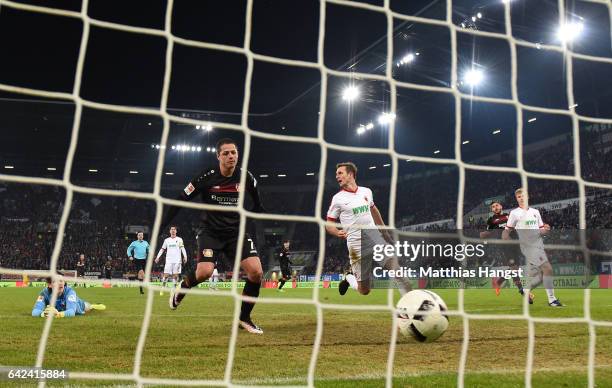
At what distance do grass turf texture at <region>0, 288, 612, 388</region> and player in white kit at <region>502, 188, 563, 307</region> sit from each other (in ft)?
6.42

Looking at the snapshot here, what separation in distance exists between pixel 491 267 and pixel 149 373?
16.6 m

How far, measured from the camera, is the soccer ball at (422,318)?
4.20 m

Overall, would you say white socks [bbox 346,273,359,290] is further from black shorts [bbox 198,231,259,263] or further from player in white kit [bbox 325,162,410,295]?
black shorts [bbox 198,231,259,263]

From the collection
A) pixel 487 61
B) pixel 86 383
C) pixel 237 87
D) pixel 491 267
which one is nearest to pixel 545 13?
pixel 487 61

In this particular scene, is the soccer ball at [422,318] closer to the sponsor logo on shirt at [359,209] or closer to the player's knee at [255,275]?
the player's knee at [255,275]

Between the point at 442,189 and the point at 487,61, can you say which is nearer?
the point at 487,61

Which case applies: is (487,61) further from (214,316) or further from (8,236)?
(8,236)

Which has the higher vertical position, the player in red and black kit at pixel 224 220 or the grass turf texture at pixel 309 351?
the player in red and black kit at pixel 224 220

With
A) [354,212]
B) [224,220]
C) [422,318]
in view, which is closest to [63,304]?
[224,220]

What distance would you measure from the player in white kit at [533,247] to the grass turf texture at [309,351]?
6.42ft

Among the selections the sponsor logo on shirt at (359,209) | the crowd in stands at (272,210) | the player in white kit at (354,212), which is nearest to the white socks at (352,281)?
the player in white kit at (354,212)

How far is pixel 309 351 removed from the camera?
4.37 meters

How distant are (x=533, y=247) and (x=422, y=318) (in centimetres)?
539

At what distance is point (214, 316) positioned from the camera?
23.7 feet
